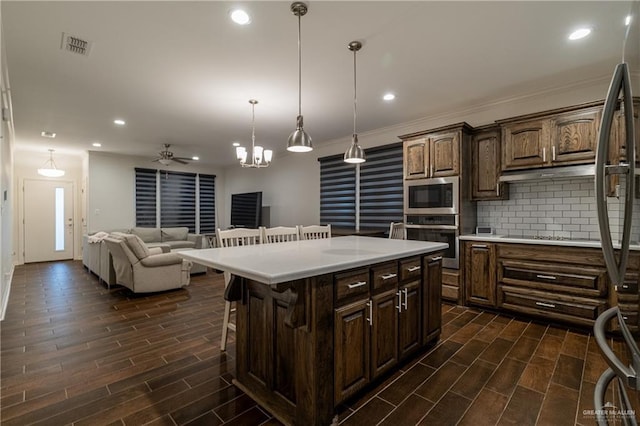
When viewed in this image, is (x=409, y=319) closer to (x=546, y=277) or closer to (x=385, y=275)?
(x=385, y=275)

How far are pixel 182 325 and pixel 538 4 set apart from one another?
419 cm

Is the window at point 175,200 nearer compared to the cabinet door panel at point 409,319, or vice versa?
the cabinet door panel at point 409,319

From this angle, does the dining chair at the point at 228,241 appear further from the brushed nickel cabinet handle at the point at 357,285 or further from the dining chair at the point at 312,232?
the brushed nickel cabinet handle at the point at 357,285

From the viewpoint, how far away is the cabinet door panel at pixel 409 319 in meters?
2.20

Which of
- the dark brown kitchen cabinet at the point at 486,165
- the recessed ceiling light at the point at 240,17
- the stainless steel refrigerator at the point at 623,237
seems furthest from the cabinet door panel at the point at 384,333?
the dark brown kitchen cabinet at the point at 486,165

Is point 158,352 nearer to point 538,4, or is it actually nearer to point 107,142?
point 538,4

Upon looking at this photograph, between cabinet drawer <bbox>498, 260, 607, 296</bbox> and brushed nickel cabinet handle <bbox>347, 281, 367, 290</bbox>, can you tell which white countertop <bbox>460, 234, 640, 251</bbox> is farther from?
brushed nickel cabinet handle <bbox>347, 281, 367, 290</bbox>

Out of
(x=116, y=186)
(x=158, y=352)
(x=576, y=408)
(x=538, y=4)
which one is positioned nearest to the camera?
(x=576, y=408)

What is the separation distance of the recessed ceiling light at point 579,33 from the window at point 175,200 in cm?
837

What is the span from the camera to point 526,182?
368 centimetres

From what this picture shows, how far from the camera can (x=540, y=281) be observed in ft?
10.4

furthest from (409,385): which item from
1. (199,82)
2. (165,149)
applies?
(165,149)

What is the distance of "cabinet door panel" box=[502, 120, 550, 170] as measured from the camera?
330 centimetres

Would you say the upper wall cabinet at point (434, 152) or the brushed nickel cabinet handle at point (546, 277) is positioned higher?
the upper wall cabinet at point (434, 152)
